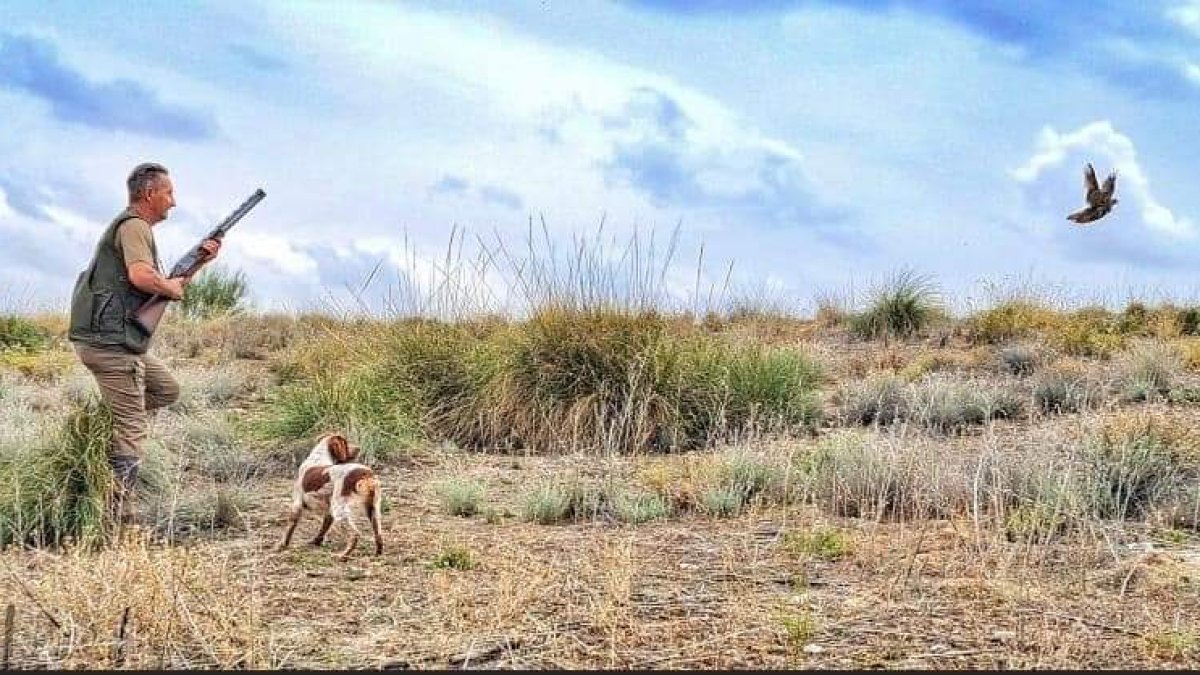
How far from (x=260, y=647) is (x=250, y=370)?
12627mm

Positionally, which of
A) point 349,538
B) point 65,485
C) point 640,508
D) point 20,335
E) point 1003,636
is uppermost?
point 20,335

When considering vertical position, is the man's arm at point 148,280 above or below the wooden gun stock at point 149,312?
above

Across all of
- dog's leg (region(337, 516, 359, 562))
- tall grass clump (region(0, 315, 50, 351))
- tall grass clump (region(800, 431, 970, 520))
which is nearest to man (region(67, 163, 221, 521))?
Answer: dog's leg (region(337, 516, 359, 562))

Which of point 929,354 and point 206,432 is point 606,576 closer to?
point 206,432

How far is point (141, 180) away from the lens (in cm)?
790

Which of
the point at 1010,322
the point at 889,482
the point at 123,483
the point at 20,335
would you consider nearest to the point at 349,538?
the point at 123,483

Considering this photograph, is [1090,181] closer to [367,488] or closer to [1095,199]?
[1095,199]

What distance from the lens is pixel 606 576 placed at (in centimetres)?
592

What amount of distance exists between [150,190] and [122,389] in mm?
1157

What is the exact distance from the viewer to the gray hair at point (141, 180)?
7.90m

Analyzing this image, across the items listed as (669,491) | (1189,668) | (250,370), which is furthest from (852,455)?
(250,370)

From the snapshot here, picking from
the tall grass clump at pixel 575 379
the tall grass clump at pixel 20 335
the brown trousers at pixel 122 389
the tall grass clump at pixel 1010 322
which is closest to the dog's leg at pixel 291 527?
the brown trousers at pixel 122 389

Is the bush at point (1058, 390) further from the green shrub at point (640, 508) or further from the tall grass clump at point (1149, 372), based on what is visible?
the green shrub at point (640, 508)

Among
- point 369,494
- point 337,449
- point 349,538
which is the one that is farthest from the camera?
point 337,449
